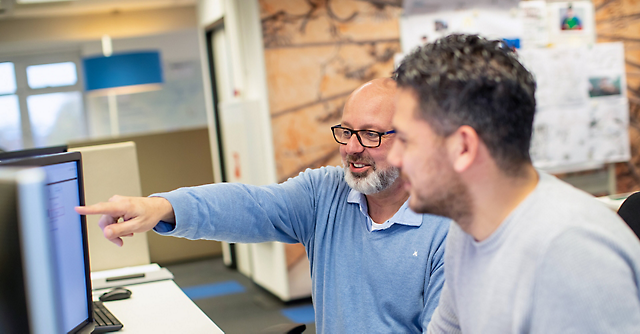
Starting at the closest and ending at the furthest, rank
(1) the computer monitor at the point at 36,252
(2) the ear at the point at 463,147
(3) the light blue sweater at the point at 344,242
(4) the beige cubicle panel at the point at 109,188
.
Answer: (1) the computer monitor at the point at 36,252
(2) the ear at the point at 463,147
(3) the light blue sweater at the point at 344,242
(4) the beige cubicle panel at the point at 109,188

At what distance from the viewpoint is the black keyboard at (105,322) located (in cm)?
153

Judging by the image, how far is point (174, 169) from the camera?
5445mm

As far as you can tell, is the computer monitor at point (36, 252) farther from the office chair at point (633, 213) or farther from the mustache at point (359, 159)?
the office chair at point (633, 213)

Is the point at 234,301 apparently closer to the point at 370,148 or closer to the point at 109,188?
the point at 109,188

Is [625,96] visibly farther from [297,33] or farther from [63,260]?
[63,260]

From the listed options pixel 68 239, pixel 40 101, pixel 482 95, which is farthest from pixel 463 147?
pixel 40 101

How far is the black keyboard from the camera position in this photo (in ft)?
5.01

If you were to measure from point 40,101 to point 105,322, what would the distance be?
759 cm

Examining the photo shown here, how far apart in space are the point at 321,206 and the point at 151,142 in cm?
414

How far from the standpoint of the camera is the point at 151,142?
213 inches

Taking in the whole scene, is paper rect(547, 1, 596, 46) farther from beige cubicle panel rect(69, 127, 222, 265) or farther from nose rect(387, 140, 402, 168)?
nose rect(387, 140, 402, 168)

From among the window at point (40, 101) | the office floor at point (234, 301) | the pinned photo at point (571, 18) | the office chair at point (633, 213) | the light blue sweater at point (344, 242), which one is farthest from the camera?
the window at point (40, 101)

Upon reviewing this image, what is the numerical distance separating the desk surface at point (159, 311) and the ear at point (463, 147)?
2.92 feet

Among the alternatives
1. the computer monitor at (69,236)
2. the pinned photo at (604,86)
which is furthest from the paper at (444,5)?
the computer monitor at (69,236)
